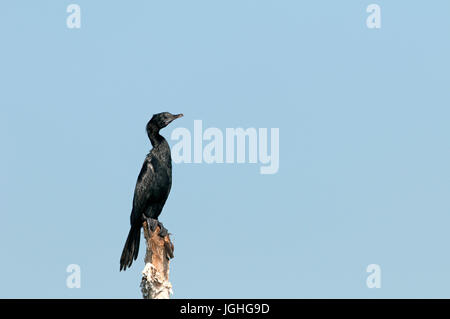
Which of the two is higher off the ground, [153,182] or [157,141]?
[157,141]

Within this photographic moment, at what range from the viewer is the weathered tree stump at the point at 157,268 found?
14516mm

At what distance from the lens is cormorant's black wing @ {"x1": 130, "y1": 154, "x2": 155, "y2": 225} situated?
1717 cm

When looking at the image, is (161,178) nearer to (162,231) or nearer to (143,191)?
(143,191)

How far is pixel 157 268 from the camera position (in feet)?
48.8

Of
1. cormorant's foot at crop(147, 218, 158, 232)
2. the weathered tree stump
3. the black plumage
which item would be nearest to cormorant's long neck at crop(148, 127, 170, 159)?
the black plumage

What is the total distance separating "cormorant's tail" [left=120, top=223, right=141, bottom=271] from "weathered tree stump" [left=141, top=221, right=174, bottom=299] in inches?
49.4

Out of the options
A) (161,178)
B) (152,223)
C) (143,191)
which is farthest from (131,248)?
(161,178)

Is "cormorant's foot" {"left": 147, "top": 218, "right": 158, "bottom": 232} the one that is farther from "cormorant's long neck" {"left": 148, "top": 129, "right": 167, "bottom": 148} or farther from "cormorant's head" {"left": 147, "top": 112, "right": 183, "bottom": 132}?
"cormorant's head" {"left": 147, "top": 112, "right": 183, "bottom": 132}

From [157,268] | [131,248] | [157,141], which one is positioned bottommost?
[157,268]

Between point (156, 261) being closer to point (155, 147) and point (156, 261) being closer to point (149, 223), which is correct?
point (149, 223)

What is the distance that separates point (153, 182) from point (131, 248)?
3.87ft

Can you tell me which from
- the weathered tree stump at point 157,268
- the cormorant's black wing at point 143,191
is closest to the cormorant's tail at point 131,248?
the cormorant's black wing at point 143,191

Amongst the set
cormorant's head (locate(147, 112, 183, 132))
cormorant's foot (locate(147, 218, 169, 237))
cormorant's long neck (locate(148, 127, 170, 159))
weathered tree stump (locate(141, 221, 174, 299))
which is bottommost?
weathered tree stump (locate(141, 221, 174, 299))
